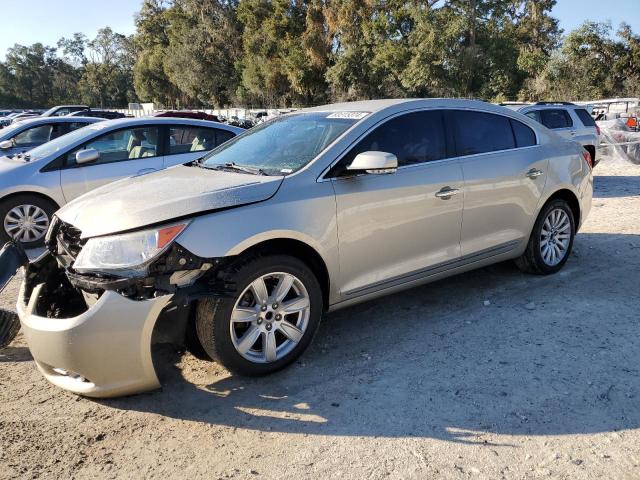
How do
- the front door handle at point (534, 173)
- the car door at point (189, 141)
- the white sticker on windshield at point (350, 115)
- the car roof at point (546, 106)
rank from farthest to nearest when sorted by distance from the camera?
the car roof at point (546, 106) → the car door at point (189, 141) → the front door handle at point (534, 173) → the white sticker on windshield at point (350, 115)

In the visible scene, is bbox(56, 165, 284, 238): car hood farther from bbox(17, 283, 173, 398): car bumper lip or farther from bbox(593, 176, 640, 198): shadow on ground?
bbox(593, 176, 640, 198): shadow on ground

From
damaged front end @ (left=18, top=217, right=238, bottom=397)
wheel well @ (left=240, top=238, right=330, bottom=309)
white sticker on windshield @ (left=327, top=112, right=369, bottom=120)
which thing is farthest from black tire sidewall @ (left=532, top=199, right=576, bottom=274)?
damaged front end @ (left=18, top=217, right=238, bottom=397)

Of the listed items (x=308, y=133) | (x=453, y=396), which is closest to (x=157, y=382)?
(x=453, y=396)

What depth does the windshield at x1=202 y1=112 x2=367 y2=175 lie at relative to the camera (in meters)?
3.78

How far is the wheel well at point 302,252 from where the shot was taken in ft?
10.8

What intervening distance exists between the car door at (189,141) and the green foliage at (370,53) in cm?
2864

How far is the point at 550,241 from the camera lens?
17.1 feet

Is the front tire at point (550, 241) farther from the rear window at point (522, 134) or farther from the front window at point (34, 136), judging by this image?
the front window at point (34, 136)

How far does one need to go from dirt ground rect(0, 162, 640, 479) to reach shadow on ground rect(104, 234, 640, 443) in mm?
11

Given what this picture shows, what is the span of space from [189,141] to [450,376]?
5.42 meters

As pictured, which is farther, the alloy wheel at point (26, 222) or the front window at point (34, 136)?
the front window at point (34, 136)

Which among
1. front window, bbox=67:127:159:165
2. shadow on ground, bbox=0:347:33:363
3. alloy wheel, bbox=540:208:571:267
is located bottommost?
shadow on ground, bbox=0:347:33:363

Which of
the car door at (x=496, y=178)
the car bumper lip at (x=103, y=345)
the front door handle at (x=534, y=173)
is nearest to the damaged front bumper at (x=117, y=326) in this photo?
the car bumper lip at (x=103, y=345)

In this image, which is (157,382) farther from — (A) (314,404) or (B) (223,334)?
(A) (314,404)
